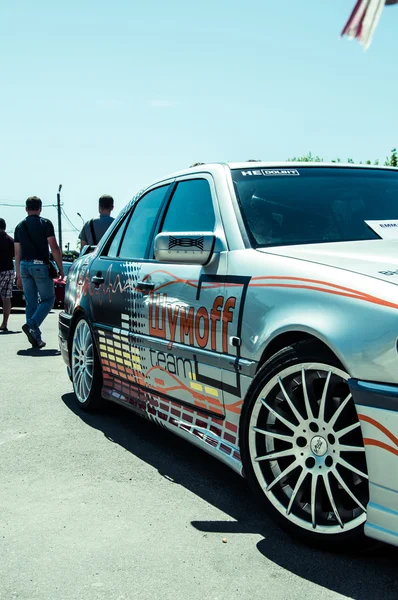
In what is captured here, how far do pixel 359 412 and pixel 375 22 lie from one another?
1.71 meters

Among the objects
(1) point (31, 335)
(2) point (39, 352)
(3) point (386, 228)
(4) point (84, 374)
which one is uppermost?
(3) point (386, 228)

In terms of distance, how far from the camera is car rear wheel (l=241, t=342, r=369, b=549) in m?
2.64

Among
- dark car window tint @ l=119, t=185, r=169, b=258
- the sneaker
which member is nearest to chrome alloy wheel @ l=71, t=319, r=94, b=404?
dark car window tint @ l=119, t=185, r=169, b=258

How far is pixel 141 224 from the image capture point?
484cm

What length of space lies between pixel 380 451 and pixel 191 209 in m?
2.06

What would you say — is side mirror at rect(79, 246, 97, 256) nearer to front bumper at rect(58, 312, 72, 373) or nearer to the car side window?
front bumper at rect(58, 312, 72, 373)

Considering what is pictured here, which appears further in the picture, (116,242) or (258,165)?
(116,242)

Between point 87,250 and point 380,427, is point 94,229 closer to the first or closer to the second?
point 87,250

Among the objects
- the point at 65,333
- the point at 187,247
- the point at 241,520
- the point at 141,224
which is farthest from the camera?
the point at 65,333

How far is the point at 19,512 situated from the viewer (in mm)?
3301

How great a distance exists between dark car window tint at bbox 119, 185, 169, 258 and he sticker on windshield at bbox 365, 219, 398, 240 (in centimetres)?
144

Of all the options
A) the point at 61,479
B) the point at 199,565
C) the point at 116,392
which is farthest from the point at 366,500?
the point at 116,392

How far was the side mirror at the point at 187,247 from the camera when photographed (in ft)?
11.5

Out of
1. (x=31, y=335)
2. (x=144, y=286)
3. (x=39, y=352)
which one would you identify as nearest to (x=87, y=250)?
(x=144, y=286)
